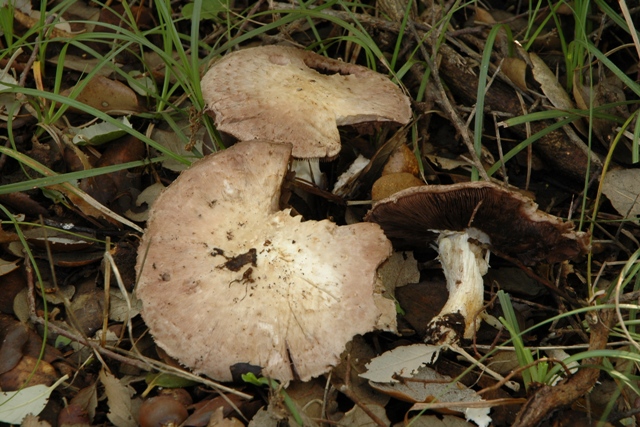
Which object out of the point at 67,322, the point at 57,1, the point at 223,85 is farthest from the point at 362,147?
the point at 57,1

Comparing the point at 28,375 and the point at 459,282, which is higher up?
the point at 459,282

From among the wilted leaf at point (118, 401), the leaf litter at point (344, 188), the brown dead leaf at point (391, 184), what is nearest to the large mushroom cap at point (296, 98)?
the leaf litter at point (344, 188)

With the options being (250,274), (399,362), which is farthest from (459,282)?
(250,274)

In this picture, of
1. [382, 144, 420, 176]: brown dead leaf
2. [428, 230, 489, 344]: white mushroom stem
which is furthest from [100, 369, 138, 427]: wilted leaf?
[382, 144, 420, 176]: brown dead leaf

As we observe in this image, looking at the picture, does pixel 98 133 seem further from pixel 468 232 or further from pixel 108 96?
pixel 468 232

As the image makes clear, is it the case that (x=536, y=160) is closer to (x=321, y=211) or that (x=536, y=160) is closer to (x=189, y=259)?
(x=321, y=211)

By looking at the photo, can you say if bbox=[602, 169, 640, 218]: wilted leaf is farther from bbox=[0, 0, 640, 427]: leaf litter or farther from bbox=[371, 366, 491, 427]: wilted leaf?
bbox=[371, 366, 491, 427]: wilted leaf
